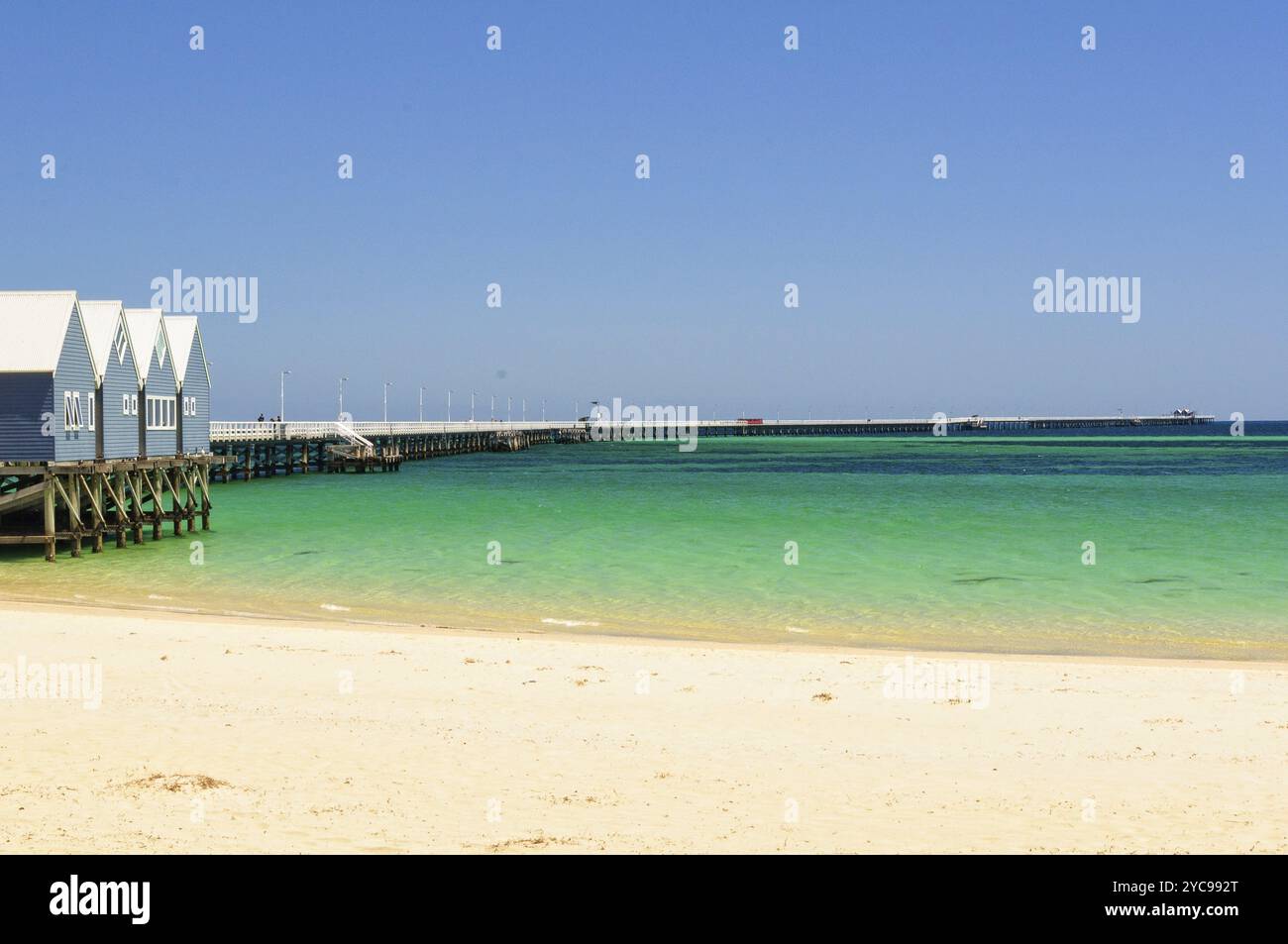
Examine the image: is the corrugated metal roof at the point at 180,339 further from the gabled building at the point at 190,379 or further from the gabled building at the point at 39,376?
the gabled building at the point at 39,376

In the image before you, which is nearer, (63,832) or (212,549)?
(63,832)

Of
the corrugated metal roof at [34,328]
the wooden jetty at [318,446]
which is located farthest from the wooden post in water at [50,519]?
the wooden jetty at [318,446]

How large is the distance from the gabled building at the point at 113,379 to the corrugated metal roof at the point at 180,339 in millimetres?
4247

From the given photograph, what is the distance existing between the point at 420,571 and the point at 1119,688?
786 inches

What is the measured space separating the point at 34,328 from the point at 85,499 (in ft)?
27.3

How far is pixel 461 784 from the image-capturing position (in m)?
9.59

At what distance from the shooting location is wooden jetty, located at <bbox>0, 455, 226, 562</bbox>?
103 ft

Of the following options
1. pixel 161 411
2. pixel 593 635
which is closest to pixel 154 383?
pixel 161 411

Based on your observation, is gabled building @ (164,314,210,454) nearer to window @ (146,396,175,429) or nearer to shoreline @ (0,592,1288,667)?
window @ (146,396,175,429)

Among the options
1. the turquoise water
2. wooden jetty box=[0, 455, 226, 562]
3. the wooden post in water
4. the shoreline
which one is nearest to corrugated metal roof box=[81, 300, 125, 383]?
wooden jetty box=[0, 455, 226, 562]

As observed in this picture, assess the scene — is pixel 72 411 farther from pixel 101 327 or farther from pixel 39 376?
pixel 101 327

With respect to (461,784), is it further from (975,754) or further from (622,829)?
(975,754)
